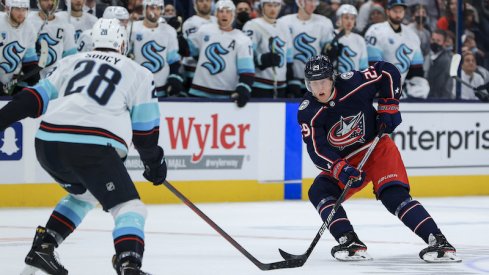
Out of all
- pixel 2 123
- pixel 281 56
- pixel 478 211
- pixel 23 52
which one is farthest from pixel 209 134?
pixel 2 123

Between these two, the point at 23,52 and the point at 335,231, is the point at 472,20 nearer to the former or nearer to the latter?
the point at 23,52

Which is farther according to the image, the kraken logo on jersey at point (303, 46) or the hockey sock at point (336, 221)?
the kraken logo on jersey at point (303, 46)

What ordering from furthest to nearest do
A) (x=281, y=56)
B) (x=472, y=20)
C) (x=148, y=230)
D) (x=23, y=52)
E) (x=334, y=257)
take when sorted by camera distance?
(x=472, y=20)
(x=281, y=56)
(x=23, y=52)
(x=148, y=230)
(x=334, y=257)

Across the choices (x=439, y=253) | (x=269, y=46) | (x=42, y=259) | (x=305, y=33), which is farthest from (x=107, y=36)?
(x=305, y=33)

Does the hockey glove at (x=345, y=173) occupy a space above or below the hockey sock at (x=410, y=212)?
above

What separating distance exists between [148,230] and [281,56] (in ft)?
9.21

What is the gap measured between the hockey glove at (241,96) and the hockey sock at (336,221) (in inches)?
128

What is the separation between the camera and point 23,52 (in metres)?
8.55

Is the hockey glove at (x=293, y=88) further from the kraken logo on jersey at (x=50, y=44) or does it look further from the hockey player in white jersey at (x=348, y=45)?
the kraken logo on jersey at (x=50, y=44)

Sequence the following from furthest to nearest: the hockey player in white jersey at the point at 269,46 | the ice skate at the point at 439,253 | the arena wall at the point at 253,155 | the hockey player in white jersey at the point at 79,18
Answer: the hockey player in white jersey at the point at 269,46, the hockey player in white jersey at the point at 79,18, the arena wall at the point at 253,155, the ice skate at the point at 439,253

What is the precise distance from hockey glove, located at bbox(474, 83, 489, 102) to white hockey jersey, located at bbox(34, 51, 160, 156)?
20.2 feet

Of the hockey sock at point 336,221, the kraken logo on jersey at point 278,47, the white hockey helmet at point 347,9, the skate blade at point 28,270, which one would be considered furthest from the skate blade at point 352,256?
the white hockey helmet at point 347,9

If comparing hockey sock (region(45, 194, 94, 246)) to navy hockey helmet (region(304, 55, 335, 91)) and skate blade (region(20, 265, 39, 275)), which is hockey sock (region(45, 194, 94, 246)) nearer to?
skate blade (region(20, 265, 39, 275))

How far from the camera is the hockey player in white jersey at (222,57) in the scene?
9.12 meters
